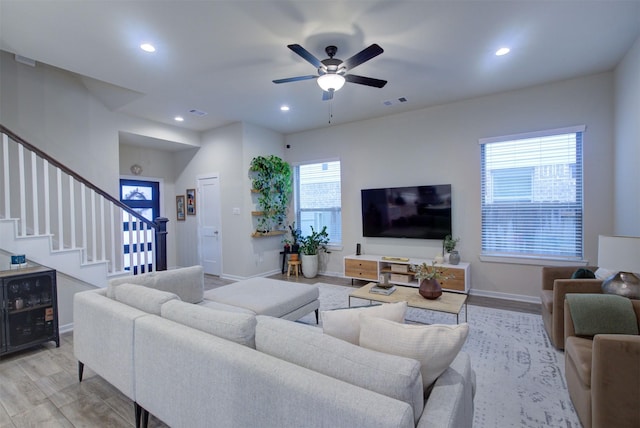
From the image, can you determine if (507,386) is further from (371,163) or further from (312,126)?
(312,126)

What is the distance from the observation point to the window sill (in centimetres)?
391

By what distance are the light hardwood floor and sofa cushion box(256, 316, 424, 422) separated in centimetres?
125

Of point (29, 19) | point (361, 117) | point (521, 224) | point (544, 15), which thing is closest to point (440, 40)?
point (544, 15)

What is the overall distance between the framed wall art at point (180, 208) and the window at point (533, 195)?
598 cm

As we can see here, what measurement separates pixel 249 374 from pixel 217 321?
420 millimetres

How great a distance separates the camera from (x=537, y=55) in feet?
10.6

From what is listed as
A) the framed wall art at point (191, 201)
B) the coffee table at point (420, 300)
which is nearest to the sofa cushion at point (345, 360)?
the coffee table at point (420, 300)

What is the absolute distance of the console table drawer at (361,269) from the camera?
4.97m

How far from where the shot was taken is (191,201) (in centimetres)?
646

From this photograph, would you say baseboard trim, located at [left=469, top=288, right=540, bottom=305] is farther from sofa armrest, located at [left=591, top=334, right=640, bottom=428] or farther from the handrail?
the handrail

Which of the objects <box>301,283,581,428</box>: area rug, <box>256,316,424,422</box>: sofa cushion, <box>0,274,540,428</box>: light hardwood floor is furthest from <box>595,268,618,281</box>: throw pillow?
<box>0,274,540,428</box>: light hardwood floor

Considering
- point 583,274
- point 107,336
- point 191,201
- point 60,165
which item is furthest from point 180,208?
point 583,274

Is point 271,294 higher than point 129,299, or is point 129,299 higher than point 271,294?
point 129,299

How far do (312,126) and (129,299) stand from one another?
463 centimetres
